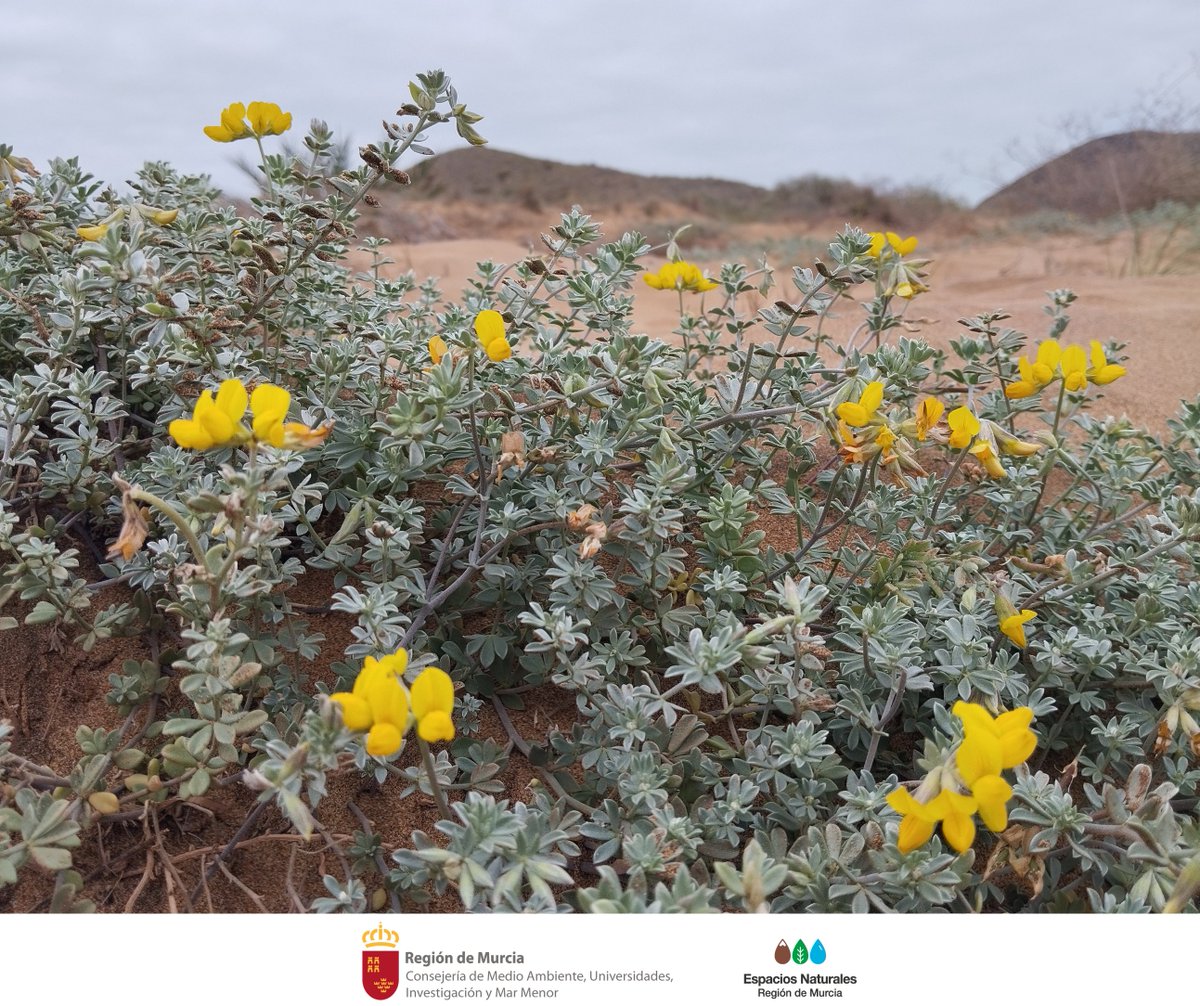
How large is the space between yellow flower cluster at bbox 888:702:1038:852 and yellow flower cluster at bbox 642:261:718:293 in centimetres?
128

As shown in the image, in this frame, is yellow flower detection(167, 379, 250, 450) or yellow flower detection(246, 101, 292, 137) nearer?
yellow flower detection(167, 379, 250, 450)

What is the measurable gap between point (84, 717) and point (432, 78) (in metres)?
1.30

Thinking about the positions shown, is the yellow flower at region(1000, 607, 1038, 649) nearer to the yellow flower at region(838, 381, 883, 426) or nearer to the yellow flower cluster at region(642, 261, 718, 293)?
the yellow flower at region(838, 381, 883, 426)

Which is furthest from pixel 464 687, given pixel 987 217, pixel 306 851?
pixel 987 217

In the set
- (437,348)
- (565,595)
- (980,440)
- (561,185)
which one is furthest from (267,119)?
(561,185)

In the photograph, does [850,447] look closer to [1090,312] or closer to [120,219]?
[120,219]

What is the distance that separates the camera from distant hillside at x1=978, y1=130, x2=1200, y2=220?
1326 cm

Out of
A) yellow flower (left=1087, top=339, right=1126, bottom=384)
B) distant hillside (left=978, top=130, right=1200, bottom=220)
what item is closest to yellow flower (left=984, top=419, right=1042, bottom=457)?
yellow flower (left=1087, top=339, right=1126, bottom=384)

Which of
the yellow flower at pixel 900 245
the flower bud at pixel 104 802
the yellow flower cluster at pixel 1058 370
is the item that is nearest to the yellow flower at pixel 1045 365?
the yellow flower cluster at pixel 1058 370

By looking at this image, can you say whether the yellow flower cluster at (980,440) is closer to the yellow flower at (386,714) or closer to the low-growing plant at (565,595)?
the low-growing plant at (565,595)
